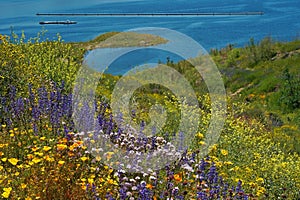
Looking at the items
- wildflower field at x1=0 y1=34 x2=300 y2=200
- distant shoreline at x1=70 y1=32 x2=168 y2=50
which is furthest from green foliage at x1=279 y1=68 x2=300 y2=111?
distant shoreline at x1=70 y1=32 x2=168 y2=50

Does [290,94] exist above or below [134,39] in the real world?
below

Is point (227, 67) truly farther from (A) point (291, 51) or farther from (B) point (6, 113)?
(B) point (6, 113)

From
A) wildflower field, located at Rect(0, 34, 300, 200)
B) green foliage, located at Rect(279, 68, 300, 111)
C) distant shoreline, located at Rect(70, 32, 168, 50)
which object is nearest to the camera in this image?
wildflower field, located at Rect(0, 34, 300, 200)

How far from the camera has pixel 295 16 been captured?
4925 centimetres

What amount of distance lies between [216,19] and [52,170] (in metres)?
51.8

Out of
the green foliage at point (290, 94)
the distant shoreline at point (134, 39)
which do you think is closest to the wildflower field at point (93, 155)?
the green foliage at point (290, 94)

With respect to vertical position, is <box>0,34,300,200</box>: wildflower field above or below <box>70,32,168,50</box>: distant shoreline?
below

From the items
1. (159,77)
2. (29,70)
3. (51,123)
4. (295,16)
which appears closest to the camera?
(51,123)

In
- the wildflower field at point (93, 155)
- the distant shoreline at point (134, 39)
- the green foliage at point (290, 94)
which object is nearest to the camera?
the wildflower field at point (93, 155)

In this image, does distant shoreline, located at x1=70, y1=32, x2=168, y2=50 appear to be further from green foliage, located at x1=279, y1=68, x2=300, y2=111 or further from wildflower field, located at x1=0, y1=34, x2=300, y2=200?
wildflower field, located at x1=0, y1=34, x2=300, y2=200

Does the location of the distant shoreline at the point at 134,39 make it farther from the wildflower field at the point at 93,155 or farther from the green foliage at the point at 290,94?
the wildflower field at the point at 93,155

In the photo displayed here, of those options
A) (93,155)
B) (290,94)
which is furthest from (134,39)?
(93,155)

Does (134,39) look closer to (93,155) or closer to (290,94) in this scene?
(290,94)

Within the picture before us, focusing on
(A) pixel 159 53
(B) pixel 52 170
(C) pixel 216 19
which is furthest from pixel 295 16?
(B) pixel 52 170
